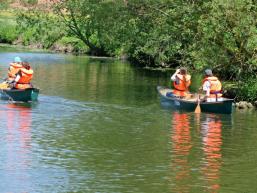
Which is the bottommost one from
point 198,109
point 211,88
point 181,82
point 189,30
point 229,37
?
point 198,109

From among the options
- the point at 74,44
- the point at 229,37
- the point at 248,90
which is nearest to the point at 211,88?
the point at 248,90

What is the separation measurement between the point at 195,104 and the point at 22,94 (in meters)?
6.16

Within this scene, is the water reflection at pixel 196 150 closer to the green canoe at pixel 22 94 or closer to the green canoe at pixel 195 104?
the green canoe at pixel 195 104

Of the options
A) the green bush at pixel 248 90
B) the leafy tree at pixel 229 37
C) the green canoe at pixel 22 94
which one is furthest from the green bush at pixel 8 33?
the green bush at pixel 248 90

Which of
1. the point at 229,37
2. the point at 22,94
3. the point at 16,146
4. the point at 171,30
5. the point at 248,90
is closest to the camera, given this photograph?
the point at 16,146

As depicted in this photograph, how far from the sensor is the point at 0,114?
75.7 feet

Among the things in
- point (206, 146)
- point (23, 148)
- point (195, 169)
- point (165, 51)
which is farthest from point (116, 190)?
point (165, 51)

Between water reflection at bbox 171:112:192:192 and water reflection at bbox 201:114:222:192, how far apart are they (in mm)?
420

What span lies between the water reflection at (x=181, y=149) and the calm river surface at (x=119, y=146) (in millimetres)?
20

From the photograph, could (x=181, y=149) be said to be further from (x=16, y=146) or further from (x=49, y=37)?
(x=49, y=37)

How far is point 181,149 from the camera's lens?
59.4 ft

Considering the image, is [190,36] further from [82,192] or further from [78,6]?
[78,6]

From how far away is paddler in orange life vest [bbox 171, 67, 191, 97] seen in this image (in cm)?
2653

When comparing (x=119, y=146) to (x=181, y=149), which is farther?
(x=119, y=146)
